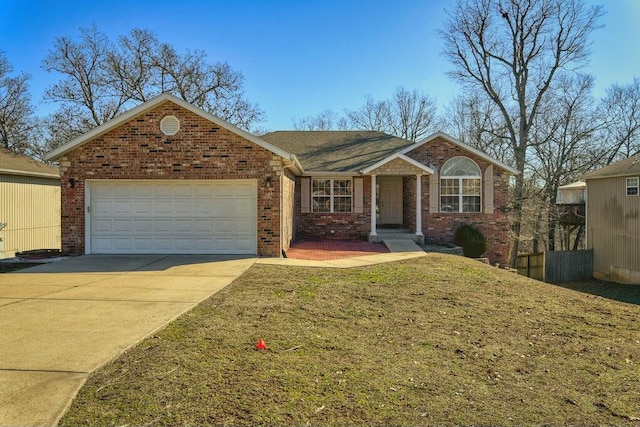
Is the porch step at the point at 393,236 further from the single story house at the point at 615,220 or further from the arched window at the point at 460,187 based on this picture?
the single story house at the point at 615,220

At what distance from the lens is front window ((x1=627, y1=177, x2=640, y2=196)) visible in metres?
17.5

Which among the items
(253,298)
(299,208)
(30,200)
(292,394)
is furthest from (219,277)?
(30,200)

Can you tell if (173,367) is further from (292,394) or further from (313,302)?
(313,302)

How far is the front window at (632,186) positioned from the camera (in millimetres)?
17469

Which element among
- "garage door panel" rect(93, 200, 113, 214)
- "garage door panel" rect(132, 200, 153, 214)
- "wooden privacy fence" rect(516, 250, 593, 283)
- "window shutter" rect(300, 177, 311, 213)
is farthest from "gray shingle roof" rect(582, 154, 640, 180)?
"garage door panel" rect(93, 200, 113, 214)

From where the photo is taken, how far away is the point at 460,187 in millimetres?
16656

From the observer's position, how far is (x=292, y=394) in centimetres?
381

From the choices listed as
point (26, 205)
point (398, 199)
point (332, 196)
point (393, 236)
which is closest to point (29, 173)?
point (26, 205)

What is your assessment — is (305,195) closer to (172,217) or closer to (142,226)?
(172,217)

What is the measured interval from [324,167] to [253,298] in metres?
9.91

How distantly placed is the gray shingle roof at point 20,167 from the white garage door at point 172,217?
5991 mm

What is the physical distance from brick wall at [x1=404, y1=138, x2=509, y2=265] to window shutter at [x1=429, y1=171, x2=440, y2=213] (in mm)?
115

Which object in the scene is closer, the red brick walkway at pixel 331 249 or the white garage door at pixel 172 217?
the white garage door at pixel 172 217

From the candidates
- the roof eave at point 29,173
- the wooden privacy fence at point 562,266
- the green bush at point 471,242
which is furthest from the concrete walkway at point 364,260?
the roof eave at point 29,173
